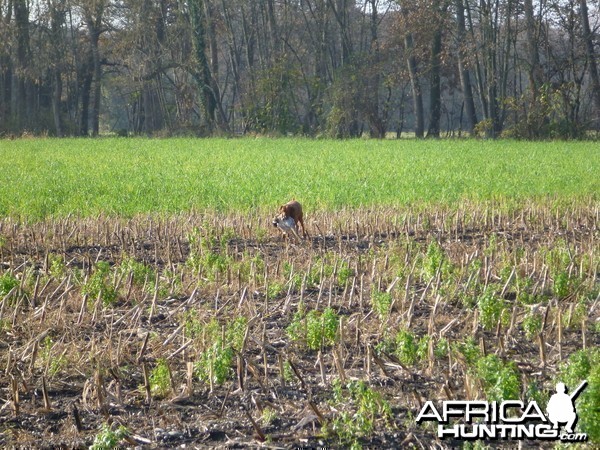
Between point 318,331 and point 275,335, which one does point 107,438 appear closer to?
point 318,331

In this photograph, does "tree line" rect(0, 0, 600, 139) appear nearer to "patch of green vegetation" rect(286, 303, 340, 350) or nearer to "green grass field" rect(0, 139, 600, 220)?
"green grass field" rect(0, 139, 600, 220)

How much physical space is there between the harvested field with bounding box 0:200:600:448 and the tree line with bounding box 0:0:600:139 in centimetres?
2925

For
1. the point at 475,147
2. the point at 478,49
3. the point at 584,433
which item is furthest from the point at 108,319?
Answer: the point at 478,49

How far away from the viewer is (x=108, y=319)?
7078mm

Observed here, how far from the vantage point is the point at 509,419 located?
459cm

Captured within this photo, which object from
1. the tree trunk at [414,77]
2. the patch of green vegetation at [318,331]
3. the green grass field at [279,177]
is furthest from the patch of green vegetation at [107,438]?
the tree trunk at [414,77]

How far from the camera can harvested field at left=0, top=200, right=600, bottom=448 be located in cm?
482

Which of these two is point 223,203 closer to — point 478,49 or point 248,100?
point 478,49

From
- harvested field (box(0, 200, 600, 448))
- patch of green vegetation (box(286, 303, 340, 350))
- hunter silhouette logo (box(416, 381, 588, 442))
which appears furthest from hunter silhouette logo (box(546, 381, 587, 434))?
patch of green vegetation (box(286, 303, 340, 350))

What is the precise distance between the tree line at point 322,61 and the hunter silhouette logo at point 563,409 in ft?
109

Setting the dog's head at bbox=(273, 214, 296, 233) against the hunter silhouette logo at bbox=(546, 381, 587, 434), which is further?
the dog's head at bbox=(273, 214, 296, 233)

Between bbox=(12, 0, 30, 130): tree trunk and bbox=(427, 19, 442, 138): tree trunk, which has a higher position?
bbox=(12, 0, 30, 130): tree trunk

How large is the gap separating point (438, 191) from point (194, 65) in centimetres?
3318

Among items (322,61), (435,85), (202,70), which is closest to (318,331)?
Answer: (435,85)
